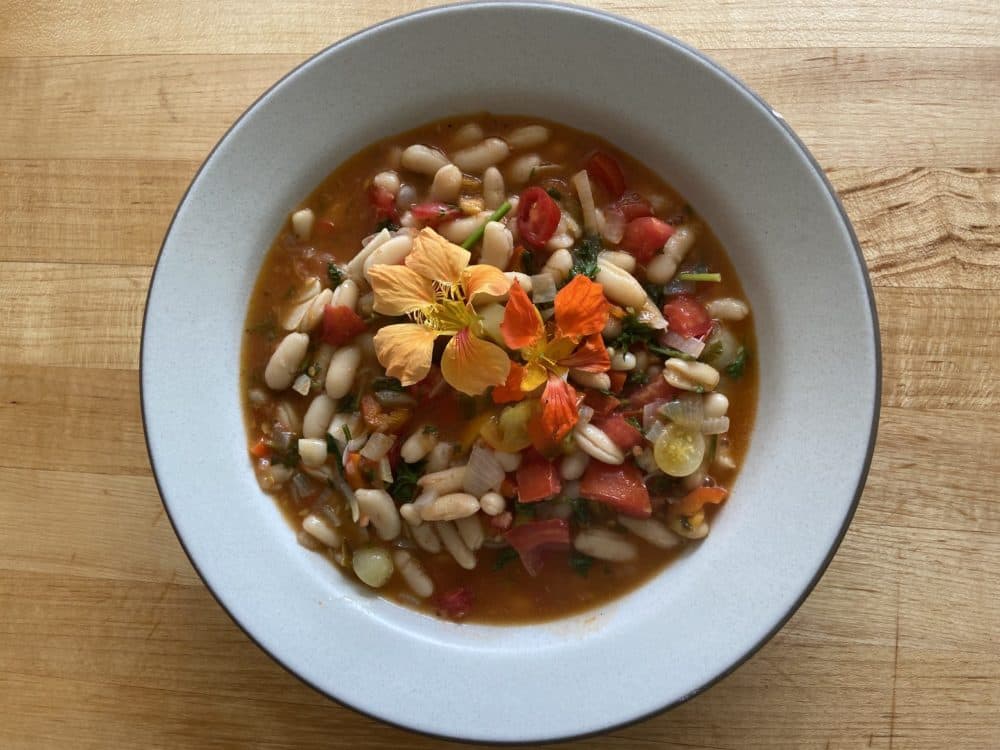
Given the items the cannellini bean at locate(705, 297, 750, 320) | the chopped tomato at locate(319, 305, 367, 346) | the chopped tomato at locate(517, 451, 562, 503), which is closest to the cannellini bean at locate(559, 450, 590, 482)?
the chopped tomato at locate(517, 451, 562, 503)

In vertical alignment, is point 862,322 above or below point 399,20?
below

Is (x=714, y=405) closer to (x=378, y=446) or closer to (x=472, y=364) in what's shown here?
(x=472, y=364)

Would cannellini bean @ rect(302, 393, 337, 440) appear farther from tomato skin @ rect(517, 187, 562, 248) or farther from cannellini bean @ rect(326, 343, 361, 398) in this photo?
tomato skin @ rect(517, 187, 562, 248)

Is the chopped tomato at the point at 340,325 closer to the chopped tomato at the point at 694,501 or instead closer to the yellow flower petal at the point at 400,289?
the yellow flower petal at the point at 400,289

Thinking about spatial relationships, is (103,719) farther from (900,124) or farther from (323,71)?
(900,124)

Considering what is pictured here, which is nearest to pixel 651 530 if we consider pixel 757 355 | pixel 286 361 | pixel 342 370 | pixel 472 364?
pixel 757 355

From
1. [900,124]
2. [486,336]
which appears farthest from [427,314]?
[900,124]

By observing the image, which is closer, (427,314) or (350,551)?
(427,314)
